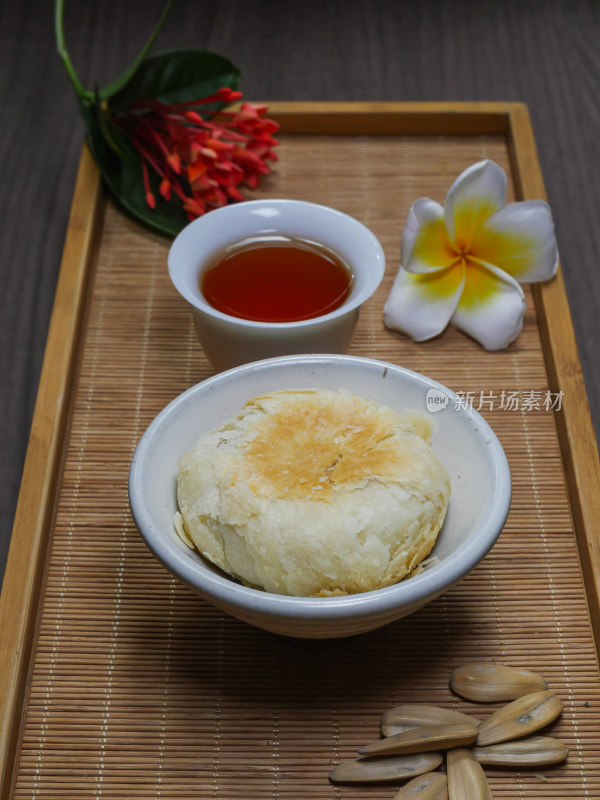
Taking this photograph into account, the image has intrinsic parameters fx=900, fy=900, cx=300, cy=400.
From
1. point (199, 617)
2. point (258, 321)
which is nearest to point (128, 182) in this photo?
point (258, 321)

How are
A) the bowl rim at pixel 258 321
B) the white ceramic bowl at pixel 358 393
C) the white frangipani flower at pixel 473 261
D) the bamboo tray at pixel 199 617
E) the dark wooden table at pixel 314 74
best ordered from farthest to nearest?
the dark wooden table at pixel 314 74 → the white frangipani flower at pixel 473 261 → the bowl rim at pixel 258 321 → the bamboo tray at pixel 199 617 → the white ceramic bowl at pixel 358 393

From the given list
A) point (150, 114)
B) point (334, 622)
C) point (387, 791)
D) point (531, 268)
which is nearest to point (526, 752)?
point (387, 791)

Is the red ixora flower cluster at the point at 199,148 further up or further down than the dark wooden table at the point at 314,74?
further up

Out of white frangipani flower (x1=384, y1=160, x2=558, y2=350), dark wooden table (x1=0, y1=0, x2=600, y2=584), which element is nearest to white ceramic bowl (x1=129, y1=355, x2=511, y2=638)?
white frangipani flower (x1=384, y1=160, x2=558, y2=350)

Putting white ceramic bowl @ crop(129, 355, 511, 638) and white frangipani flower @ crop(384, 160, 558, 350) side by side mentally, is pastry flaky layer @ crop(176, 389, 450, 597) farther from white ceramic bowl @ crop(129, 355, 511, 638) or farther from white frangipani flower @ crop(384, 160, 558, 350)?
white frangipani flower @ crop(384, 160, 558, 350)

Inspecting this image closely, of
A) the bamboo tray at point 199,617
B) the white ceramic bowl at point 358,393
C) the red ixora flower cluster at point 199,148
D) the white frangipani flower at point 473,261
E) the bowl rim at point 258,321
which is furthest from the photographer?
the red ixora flower cluster at point 199,148

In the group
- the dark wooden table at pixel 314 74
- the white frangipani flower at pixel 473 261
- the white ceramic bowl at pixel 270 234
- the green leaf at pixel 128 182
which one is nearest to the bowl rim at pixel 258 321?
the white ceramic bowl at pixel 270 234

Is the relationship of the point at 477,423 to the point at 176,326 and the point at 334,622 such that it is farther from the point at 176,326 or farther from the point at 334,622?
the point at 176,326

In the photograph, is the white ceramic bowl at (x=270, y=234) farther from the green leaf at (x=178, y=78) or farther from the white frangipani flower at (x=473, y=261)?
the green leaf at (x=178, y=78)
